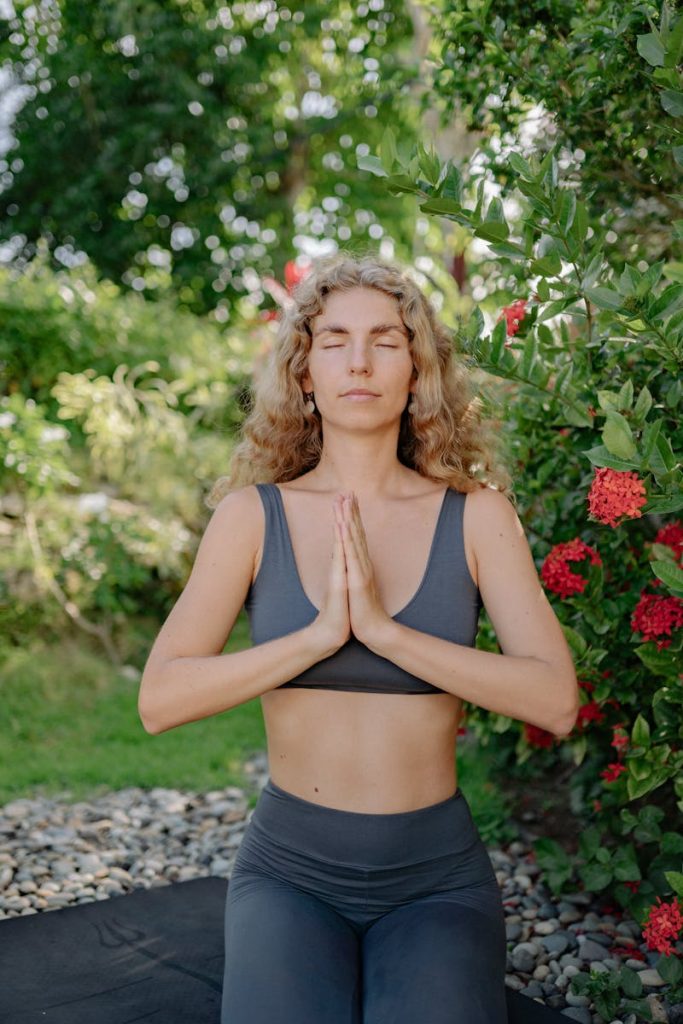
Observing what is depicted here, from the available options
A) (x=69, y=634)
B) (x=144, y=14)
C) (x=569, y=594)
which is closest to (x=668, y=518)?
(x=569, y=594)

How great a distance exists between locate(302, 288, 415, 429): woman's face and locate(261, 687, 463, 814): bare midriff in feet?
1.99

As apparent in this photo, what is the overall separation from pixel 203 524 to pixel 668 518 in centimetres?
449

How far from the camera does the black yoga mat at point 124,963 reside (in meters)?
2.33

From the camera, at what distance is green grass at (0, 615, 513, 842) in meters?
4.54

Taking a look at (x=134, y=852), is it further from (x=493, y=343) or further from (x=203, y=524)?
(x=203, y=524)

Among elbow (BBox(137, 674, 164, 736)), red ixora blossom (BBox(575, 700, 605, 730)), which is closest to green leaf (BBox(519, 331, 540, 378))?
red ixora blossom (BBox(575, 700, 605, 730))

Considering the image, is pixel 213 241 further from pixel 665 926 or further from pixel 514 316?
pixel 665 926

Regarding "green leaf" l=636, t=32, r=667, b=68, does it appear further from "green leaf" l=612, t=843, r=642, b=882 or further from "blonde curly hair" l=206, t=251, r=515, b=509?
"green leaf" l=612, t=843, r=642, b=882

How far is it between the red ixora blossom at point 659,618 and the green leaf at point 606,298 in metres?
0.79

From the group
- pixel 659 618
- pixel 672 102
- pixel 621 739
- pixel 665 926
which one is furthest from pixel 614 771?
pixel 672 102

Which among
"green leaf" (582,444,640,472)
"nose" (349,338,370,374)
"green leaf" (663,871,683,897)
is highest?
"nose" (349,338,370,374)

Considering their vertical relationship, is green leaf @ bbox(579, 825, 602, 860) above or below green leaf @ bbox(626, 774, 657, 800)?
below

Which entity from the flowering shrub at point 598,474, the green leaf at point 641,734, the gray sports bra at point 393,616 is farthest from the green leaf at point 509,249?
the green leaf at point 641,734

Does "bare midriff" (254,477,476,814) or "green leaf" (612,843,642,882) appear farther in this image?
"green leaf" (612,843,642,882)
